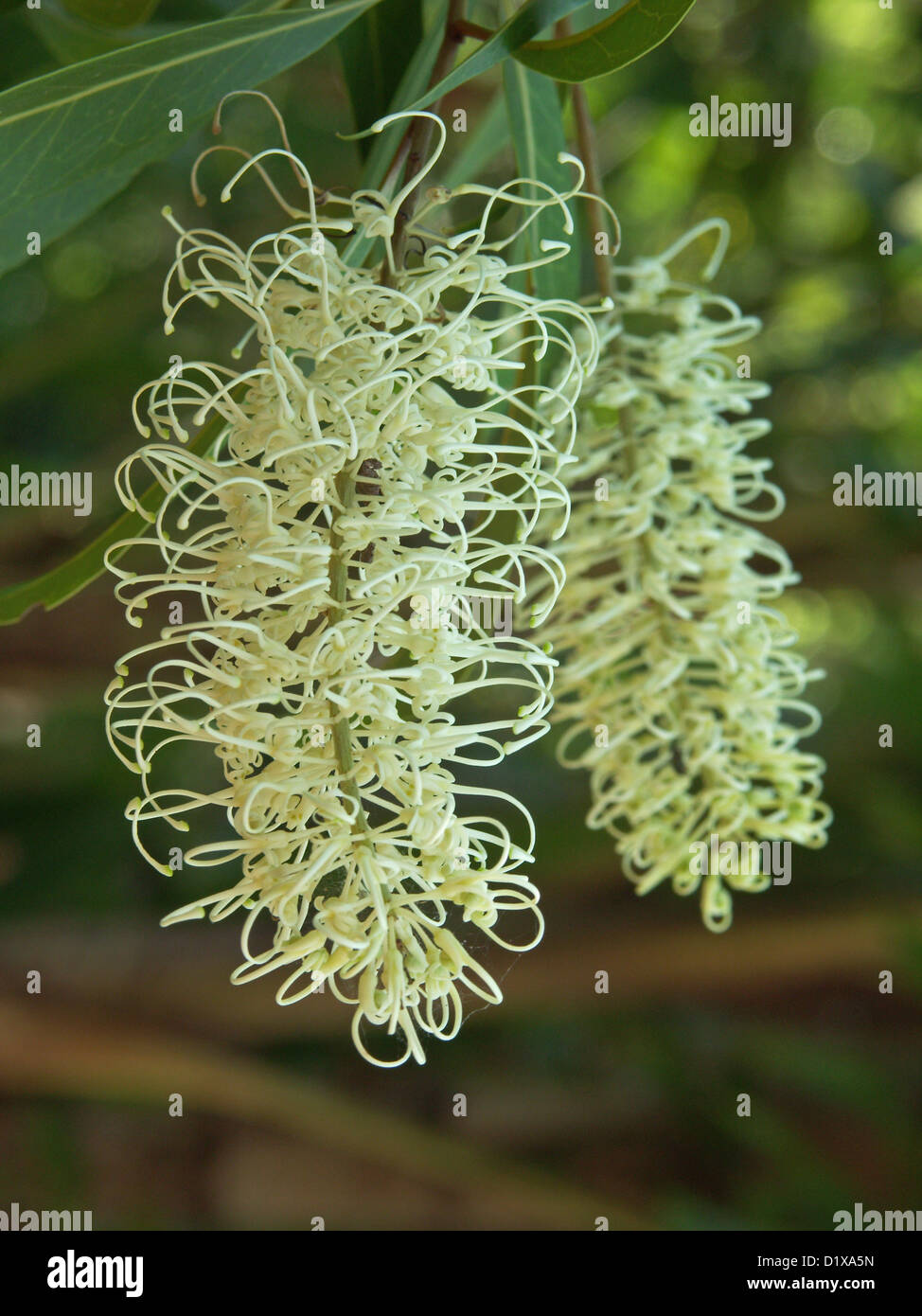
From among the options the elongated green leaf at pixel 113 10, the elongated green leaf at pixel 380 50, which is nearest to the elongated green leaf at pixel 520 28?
the elongated green leaf at pixel 380 50

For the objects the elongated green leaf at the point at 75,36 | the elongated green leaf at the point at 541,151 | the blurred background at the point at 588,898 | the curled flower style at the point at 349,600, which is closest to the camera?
the curled flower style at the point at 349,600

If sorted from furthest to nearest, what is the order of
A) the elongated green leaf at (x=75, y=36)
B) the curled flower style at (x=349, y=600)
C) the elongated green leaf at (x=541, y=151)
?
1. the elongated green leaf at (x=75, y=36)
2. the elongated green leaf at (x=541, y=151)
3. the curled flower style at (x=349, y=600)

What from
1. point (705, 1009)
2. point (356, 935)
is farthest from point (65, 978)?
point (356, 935)

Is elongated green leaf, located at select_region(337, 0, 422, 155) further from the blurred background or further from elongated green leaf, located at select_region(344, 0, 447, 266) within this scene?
the blurred background

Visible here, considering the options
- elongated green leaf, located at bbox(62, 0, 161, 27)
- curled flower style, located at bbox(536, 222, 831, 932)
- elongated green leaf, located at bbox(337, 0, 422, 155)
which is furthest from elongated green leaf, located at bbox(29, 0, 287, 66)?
curled flower style, located at bbox(536, 222, 831, 932)

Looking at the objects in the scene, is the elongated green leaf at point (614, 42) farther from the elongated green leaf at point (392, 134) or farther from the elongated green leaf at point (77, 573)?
the elongated green leaf at point (77, 573)
